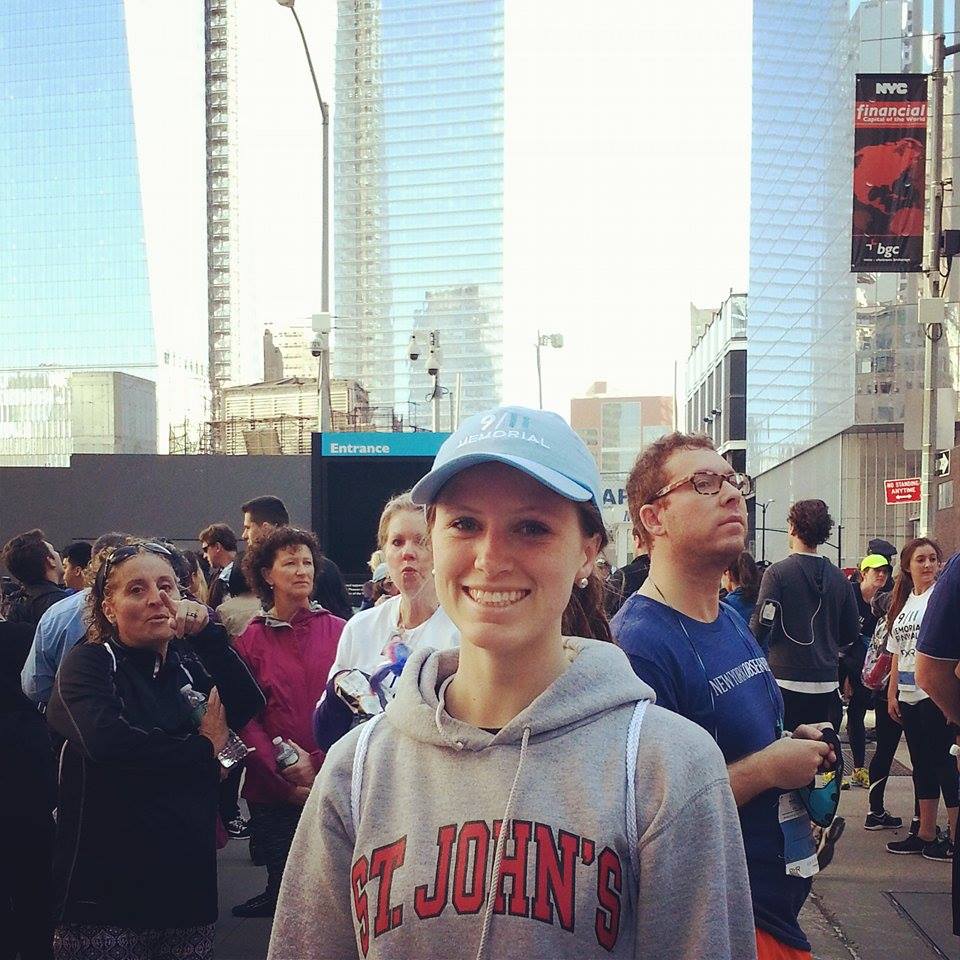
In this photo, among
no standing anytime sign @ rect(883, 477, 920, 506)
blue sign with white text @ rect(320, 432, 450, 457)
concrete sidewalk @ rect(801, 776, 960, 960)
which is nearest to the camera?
concrete sidewalk @ rect(801, 776, 960, 960)

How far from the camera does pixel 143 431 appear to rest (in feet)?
340

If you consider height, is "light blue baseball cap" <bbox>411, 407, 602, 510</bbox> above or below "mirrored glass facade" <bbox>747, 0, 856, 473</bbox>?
below

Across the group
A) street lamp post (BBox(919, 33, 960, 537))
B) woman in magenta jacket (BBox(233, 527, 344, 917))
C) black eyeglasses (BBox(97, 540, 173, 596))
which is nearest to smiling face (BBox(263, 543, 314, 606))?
woman in magenta jacket (BBox(233, 527, 344, 917))

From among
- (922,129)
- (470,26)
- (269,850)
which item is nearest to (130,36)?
(470,26)

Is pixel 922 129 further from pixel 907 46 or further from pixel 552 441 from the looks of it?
pixel 907 46

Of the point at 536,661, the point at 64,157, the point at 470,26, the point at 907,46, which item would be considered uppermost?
the point at 470,26

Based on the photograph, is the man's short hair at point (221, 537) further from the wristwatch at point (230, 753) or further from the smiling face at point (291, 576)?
the wristwatch at point (230, 753)

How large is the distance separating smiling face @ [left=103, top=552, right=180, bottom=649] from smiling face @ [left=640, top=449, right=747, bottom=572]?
1785mm

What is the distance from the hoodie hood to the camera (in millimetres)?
1677

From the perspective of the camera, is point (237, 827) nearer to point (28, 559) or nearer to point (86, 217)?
point (28, 559)

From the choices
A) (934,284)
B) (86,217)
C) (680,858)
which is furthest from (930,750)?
(86,217)

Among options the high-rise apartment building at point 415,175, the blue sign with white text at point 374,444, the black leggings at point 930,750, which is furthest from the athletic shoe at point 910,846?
the high-rise apartment building at point 415,175

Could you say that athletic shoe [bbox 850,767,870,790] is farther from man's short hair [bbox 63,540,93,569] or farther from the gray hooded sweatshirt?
the gray hooded sweatshirt

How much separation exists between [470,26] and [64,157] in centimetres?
7607
